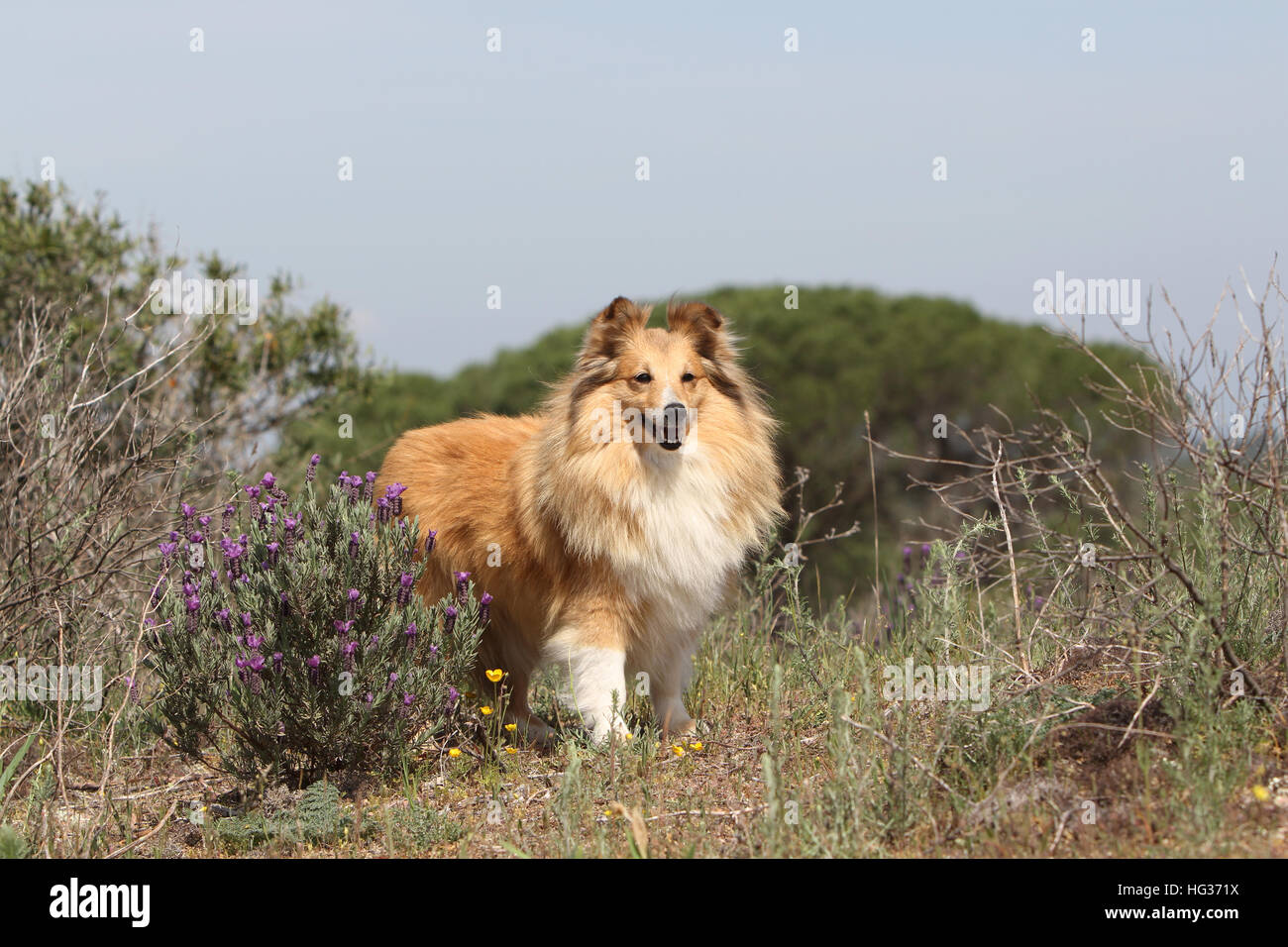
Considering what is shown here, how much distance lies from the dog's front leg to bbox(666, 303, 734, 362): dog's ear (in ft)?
5.13

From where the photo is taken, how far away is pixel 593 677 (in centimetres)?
541

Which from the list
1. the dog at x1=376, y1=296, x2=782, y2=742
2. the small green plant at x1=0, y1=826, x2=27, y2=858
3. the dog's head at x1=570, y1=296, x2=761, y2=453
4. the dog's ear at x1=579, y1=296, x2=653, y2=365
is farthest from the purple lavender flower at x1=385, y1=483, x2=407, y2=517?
the small green plant at x1=0, y1=826, x2=27, y2=858

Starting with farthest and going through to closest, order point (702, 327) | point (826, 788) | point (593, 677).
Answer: point (702, 327) < point (593, 677) < point (826, 788)

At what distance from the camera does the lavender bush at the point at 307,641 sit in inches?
188

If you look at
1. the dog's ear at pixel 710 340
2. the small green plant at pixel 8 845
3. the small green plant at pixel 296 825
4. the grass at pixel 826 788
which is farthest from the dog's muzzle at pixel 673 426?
the small green plant at pixel 8 845

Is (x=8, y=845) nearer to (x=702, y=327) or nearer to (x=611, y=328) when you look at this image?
(x=611, y=328)

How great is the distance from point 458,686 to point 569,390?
1568mm

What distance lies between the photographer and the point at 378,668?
4926 mm

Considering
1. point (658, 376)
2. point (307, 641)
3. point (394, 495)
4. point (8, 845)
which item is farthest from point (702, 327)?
point (8, 845)

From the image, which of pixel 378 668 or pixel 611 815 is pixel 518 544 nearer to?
pixel 378 668

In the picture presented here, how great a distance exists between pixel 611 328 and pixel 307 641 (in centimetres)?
208

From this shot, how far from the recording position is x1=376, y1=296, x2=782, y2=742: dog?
17.9 feet

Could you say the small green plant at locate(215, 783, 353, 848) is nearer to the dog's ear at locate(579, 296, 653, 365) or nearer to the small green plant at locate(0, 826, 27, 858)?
the small green plant at locate(0, 826, 27, 858)

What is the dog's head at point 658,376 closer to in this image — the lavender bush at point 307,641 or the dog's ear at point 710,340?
the dog's ear at point 710,340
